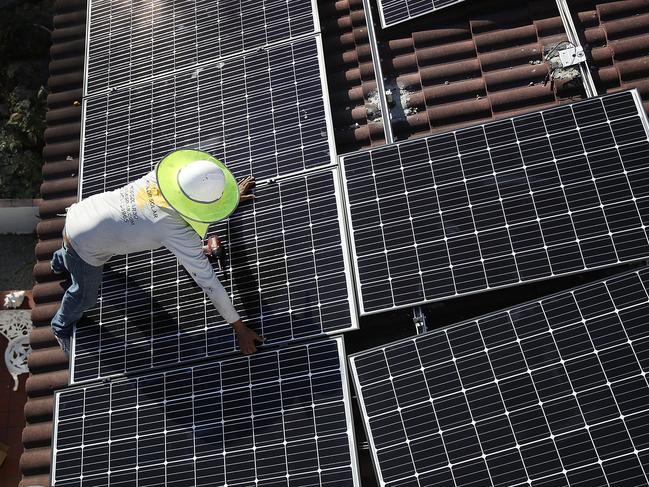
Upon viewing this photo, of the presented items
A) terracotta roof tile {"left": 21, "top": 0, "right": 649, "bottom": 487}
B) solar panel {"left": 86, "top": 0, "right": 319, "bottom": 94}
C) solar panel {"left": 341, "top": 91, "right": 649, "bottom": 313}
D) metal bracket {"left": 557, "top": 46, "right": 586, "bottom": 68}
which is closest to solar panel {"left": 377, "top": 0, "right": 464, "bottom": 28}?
terracotta roof tile {"left": 21, "top": 0, "right": 649, "bottom": 487}

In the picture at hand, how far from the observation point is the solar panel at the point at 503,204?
8820mm

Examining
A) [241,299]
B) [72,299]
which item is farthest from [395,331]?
[72,299]

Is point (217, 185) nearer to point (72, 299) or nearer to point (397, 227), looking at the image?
→ point (397, 227)

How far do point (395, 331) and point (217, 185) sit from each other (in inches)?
130

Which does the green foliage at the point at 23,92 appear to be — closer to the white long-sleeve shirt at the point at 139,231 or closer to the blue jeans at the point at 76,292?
the blue jeans at the point at 76,292

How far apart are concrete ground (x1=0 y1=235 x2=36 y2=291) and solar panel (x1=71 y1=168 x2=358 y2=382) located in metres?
5.82

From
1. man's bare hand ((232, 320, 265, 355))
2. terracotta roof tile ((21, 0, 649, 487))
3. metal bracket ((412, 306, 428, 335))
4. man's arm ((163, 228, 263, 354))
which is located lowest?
metal bracket ((412, 306, 428, 335))

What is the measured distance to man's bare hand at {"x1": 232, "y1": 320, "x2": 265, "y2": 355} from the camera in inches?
359

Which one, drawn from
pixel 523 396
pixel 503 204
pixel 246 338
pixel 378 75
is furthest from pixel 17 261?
pixel 523 396

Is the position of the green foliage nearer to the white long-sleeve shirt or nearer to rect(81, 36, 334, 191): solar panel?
rect(81, 36, 334, 191): solar panel

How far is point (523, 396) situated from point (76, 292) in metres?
6.50

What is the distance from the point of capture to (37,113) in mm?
15508

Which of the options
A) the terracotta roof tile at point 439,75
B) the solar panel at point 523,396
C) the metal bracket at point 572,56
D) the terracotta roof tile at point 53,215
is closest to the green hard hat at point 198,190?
the solar panel at point 523,396

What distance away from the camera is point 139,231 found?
895 centimetres
